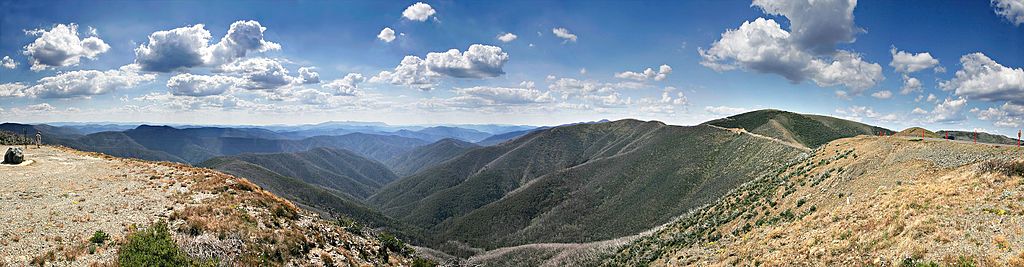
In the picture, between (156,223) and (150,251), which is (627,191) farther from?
(150,251)

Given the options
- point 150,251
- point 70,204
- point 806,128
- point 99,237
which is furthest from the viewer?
point 806,128

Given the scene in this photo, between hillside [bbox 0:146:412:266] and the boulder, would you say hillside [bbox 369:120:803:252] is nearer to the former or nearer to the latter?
hillside [bbox 0:146:412:266]

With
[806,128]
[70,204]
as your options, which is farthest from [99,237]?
[806,128]

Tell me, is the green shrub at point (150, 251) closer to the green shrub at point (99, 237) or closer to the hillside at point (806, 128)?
the green shrub at point (99, 237)

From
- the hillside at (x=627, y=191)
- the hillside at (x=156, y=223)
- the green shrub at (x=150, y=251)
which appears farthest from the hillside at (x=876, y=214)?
the hillside at (x=627, y=191)

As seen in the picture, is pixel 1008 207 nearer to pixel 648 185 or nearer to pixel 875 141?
pixel 875 141

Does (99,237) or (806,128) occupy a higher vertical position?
(806,128)
